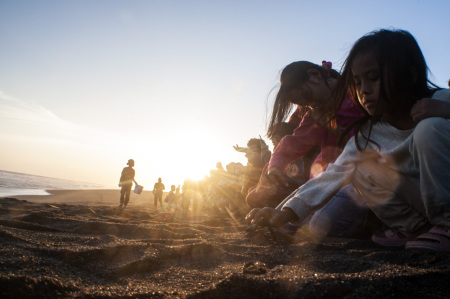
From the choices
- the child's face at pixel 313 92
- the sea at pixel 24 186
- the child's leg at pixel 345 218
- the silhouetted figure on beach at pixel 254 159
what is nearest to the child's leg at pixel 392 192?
the child's leg at pixel 345 218

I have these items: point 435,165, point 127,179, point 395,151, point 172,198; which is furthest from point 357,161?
point 172,198

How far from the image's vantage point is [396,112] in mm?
1545

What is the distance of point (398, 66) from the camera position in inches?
56.1

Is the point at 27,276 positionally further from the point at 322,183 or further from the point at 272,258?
the point at 322,183

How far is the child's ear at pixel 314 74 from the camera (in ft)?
8.34

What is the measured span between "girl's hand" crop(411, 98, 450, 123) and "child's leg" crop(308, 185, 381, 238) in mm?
1040

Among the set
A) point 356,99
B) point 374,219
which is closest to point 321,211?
point 374,219

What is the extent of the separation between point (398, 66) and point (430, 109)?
0.89 feet

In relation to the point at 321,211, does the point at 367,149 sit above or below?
above

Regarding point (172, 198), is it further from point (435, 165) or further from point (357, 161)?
point (435, 165)

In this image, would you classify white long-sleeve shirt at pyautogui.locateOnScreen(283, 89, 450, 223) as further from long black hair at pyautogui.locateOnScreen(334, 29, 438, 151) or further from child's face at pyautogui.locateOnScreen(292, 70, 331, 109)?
child's face at pyautogui.locateOnScreen(292, 70, 331, 109)

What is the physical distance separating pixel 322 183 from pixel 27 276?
1.42m

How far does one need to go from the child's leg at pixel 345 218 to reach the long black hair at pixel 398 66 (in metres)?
0.87

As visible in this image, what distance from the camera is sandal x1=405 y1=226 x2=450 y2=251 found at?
1222 millimetres
